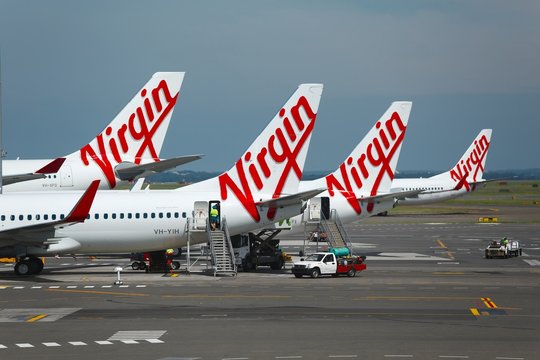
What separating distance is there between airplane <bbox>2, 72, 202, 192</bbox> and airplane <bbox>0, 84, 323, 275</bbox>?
9.59 m

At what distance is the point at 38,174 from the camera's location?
6562 centimetres

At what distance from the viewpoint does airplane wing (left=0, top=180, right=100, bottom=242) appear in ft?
176

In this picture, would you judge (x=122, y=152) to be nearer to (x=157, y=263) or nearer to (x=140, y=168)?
(x=140, y=168)

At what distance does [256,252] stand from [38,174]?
1539 centimetres

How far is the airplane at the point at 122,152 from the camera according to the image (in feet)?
233

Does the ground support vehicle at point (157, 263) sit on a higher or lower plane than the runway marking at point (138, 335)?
higher

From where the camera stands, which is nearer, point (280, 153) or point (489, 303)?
point (489, 303)

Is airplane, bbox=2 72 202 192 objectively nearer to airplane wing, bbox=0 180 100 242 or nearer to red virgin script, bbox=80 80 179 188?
red virgin script, bbox=80 80 179 188

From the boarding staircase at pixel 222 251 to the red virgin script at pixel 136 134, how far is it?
1526 cm

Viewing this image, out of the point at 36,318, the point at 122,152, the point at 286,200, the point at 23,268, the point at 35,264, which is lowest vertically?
the point at 36,318

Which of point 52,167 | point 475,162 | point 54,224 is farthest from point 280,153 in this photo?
point 475,162

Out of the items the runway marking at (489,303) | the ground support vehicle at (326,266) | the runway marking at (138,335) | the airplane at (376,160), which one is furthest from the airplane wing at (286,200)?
the runway marking at (138,335)

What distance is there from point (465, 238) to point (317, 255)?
135ft

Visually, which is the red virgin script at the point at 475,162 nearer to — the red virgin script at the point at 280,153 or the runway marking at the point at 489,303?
the red virgin script at the point at 280,153
